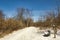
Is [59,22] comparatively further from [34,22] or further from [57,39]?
[57,39]

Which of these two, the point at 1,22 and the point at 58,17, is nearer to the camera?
the point at 1,22

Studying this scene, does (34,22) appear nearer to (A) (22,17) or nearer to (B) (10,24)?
(A) (22,17)

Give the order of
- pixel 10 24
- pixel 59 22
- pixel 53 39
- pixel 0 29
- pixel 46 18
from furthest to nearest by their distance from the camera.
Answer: pixel 46 18, pixel 59 22, pixel 10 24, pixel 0 29, pixel 53 39

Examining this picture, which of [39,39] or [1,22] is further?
[1,22]

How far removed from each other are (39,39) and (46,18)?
28942mm

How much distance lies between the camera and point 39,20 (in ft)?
161

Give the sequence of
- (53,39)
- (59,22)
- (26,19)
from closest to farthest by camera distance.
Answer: (53,39), (59,22), (26,19)

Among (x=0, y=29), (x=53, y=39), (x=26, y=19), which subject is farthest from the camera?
(x=26, y=19)

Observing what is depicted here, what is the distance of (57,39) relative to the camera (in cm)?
1738

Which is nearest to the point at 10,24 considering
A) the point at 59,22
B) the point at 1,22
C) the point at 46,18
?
the point at 1,22

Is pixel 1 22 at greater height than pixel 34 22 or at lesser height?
greater

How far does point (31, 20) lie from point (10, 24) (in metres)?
23.3

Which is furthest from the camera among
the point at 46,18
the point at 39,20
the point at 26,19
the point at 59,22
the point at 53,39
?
the point at 26,19

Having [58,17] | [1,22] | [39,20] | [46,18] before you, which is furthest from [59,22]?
[1,22]
